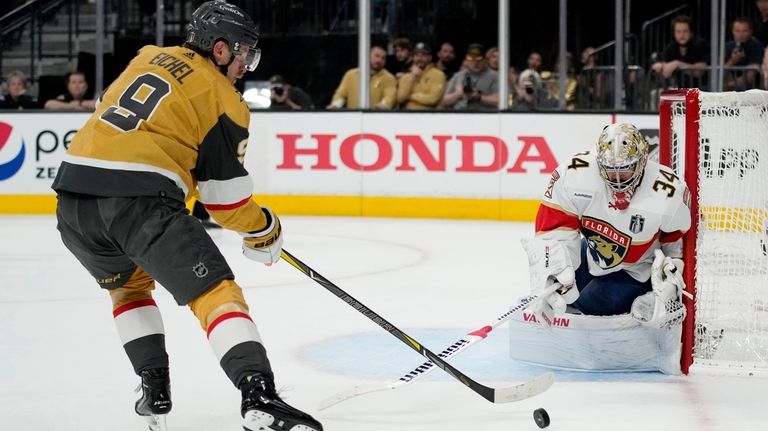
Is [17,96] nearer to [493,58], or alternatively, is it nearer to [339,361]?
[493,58]

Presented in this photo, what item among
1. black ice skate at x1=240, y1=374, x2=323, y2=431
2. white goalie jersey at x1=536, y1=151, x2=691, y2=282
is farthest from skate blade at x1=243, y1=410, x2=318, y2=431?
white goalie jersey at x1=536, y1=151, x2=691, y2=282

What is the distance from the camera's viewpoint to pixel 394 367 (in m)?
3.47

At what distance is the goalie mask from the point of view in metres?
3.23

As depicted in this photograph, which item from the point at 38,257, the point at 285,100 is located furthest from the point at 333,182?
the point at 38,257

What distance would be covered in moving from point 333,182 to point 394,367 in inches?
181

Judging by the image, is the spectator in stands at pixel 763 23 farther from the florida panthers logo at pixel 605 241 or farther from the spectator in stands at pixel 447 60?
the florida panthers logo at pixel 605 241

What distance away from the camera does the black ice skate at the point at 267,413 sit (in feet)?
7.40

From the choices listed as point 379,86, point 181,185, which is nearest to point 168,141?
point 181,185

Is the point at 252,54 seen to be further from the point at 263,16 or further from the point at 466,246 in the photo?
the point at 263,16

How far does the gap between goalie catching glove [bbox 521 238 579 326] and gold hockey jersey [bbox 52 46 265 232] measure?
1097 mm

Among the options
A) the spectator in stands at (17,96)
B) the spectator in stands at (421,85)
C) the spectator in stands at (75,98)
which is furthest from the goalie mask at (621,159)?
the spectator in stands at (17,96)

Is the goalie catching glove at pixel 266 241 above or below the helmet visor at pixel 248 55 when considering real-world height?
below

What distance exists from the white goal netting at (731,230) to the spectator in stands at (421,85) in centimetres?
440

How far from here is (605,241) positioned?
11.2 ft
